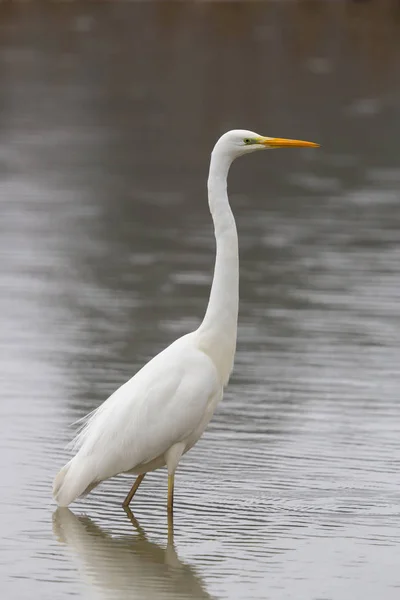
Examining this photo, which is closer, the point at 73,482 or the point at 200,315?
the point at 73,482

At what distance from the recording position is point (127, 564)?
21.7 feet

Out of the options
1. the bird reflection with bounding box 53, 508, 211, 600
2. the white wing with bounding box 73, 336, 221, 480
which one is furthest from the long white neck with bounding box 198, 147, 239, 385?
the bird reflection with bounding box 53, 508, 211, 600

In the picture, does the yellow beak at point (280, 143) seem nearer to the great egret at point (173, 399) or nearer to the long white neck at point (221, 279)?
the great egret at point (173, 399)

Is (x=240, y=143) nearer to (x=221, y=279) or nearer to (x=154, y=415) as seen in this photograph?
(x=221, y=279)

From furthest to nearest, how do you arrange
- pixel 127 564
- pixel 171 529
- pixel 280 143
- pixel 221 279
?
pixel 280 143
pixel 221 279
pixel 171 529
pixel 127 564

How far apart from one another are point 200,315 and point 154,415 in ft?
12.9

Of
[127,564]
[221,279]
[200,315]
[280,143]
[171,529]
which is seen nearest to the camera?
[127,564]

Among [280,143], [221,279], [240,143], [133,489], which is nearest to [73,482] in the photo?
[133,489]

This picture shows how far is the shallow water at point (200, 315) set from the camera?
6707mm

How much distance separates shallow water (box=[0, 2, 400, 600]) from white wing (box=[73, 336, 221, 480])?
0.31 m

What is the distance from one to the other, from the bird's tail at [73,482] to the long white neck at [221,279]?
77cm

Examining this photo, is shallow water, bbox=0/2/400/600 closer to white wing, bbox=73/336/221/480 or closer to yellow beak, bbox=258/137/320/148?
white wing, bbox=73/336/221/480

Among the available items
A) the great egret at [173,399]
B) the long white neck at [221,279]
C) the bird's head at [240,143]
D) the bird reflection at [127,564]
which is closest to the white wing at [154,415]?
the great egret at [173,399]

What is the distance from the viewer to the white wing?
7047mm
